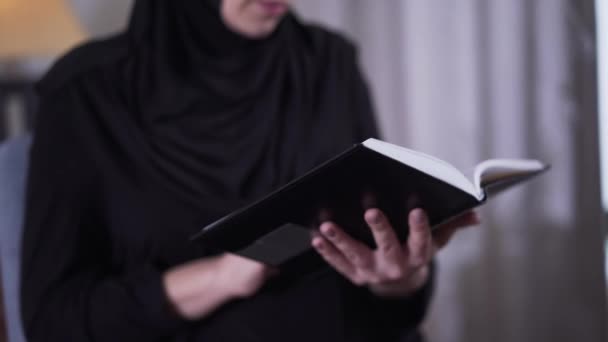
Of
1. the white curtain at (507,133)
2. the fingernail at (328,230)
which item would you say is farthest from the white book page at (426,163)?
the white curtain at (507,133)

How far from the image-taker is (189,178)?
2.85 feet

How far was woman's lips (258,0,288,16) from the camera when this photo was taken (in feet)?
2.88

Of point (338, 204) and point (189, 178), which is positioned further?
point (189, 178)

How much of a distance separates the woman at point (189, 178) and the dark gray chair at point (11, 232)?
75 mm

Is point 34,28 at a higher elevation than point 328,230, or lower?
higher

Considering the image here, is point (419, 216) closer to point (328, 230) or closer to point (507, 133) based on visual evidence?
point (328, 230)

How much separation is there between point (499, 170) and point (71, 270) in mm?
555

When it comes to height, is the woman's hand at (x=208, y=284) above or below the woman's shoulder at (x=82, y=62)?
below

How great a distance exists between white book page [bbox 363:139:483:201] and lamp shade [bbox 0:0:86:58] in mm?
947

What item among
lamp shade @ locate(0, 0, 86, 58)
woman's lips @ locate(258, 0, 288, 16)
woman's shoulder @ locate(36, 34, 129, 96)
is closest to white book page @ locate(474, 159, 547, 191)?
woman's lips @ locate(258, 0, 288, 16)

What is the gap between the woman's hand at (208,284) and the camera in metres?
0.74

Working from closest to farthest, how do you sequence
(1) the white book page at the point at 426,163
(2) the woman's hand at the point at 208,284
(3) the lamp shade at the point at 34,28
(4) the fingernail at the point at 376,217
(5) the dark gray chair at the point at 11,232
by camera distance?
(1) the white book page at the point at 426,163, (4) the fingernail at the point at 376,217, (2) the woman's hand at the point at 208,284, (5) the dark gray chair at the point at 11,232, (3) the lamp shade at the point at 34,28

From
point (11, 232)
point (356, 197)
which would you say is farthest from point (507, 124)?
point (11, 232)

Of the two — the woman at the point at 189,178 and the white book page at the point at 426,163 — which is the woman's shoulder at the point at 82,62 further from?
the white book page at the point at 426,163
